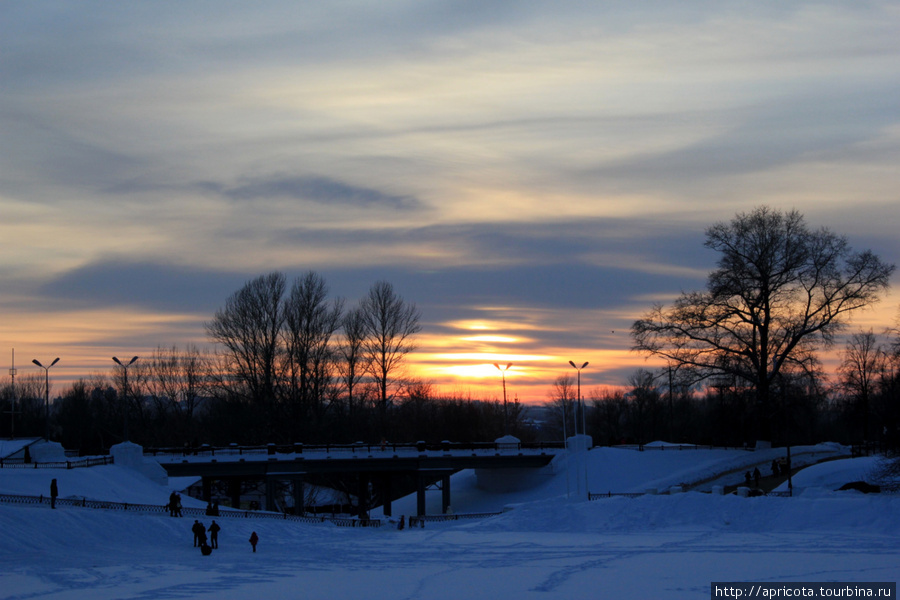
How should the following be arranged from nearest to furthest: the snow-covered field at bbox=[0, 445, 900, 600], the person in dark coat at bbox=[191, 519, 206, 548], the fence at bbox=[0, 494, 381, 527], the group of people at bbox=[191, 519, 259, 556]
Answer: the snow-covered field at bbox=[0, 445, 900, 600]
the group of people at bbox=[191, 519, 259, 556]
the person in dark coat at bbox=[191, 519, 206, 548]
the fence at bbox=[0, 494, 381, 527]

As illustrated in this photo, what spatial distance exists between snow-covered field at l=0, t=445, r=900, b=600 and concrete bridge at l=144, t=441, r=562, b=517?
5740 mm

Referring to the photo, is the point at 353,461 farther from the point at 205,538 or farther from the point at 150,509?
the point at 205,538

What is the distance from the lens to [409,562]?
29125mm

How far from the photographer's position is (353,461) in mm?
55188

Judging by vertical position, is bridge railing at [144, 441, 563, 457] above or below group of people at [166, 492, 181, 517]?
above

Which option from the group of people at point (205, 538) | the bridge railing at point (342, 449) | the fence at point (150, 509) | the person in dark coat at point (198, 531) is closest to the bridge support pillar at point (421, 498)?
the bridge railing at point (342, 449)

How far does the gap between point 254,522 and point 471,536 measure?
9336 mm

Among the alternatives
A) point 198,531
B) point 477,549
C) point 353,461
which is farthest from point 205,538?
point 353,461

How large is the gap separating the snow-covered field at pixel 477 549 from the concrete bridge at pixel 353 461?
5.74 meters

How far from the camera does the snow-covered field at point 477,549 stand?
77.1 feet

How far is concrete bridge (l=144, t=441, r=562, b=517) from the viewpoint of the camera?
168 ft

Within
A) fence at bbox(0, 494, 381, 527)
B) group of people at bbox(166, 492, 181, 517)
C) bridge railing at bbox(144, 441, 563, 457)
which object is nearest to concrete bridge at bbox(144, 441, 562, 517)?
bridge railing at bbox(144, 441, 563, 457)

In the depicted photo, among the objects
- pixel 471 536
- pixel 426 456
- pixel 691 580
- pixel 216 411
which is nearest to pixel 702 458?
pixel 426 456

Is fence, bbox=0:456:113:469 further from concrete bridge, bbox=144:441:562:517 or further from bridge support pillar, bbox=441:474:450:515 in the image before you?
bridge support pillar, bbox=441:474:450:515
